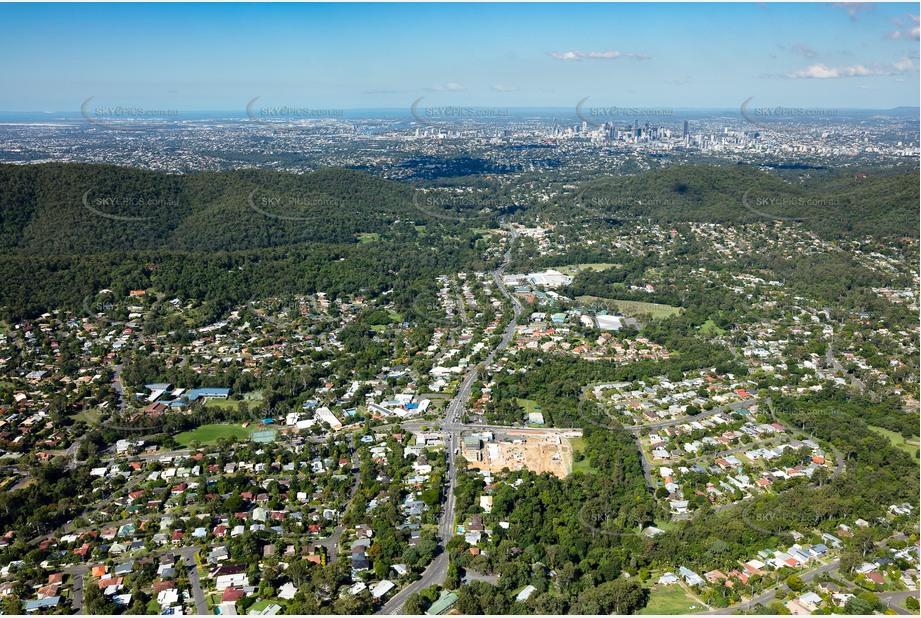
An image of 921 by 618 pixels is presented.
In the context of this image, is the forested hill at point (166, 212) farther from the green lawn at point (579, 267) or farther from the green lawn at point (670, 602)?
the green lawn at point (670, 602)

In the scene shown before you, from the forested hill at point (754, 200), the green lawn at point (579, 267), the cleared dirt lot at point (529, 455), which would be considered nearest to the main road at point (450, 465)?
the cleared dirt lot at point (529, 455)

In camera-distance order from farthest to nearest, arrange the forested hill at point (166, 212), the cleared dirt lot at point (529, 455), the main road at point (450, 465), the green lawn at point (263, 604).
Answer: the forested hill at point (166, 212) → the cleared dirt lot at point (529, 455) → the main road at point (450, 465) → the green lawn at point (263, 604)

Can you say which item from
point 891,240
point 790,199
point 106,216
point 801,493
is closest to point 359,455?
point 801,493

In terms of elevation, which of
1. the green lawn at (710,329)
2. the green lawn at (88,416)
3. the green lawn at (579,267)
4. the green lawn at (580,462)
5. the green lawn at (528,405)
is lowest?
the green lawn at (580,462)

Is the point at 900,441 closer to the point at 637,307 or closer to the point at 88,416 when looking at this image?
the point at 637,307

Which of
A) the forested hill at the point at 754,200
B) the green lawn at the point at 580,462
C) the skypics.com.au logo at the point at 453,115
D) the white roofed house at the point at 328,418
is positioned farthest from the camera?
the skypics.com.au logo at the point at 453,115

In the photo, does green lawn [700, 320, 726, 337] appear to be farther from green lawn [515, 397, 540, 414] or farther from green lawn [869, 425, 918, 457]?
green lawn [515, 397, 540, 414]
